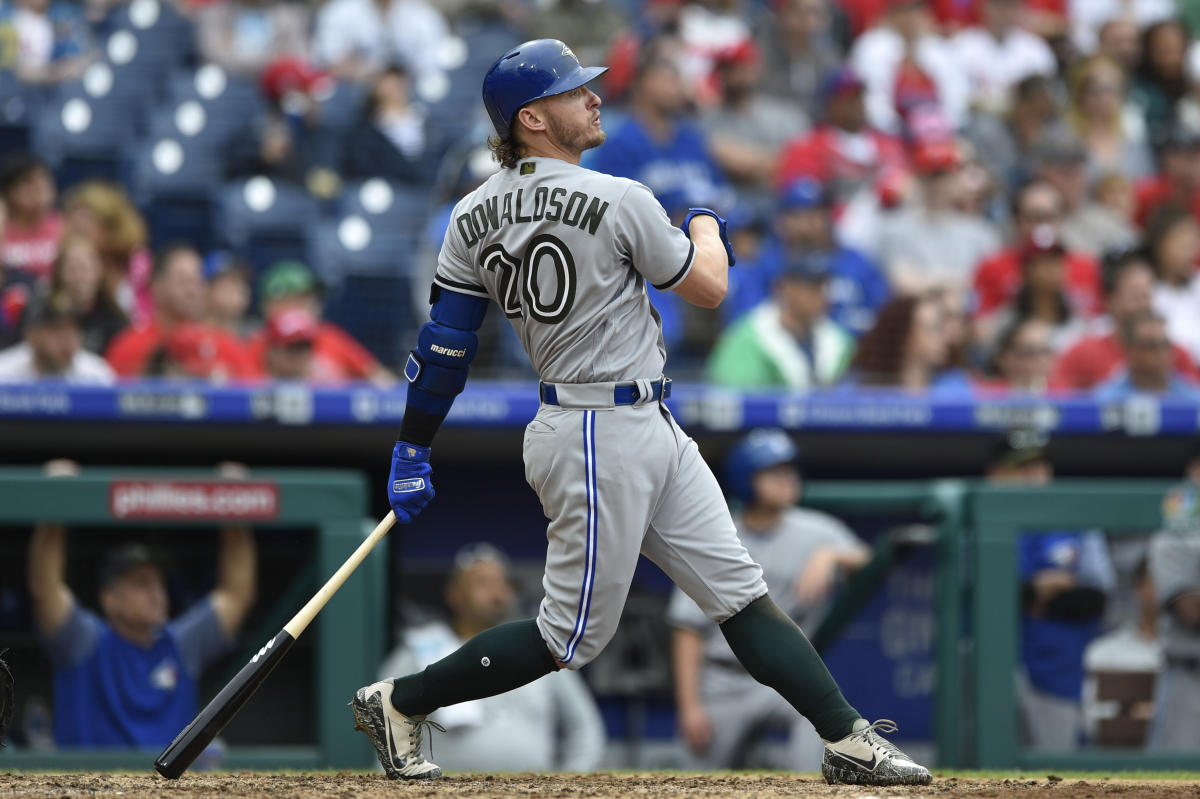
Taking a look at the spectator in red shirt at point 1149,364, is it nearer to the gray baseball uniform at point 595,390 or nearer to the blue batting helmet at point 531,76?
the gray baseball uniform at point 595,390

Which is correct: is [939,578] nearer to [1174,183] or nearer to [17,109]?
[1174,183]

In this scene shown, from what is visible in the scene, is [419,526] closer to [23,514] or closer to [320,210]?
[23,514]

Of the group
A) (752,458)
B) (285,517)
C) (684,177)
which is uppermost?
(684,177)

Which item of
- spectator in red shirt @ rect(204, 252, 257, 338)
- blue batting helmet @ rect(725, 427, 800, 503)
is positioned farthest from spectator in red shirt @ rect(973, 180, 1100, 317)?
spectator in red shirt @ rect(204, 252, 257, 338)

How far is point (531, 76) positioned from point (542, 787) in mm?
1576

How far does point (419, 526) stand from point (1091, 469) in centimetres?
259

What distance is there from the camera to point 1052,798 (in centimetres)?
328

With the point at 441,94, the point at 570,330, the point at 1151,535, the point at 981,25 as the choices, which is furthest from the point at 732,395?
the point at 981,25

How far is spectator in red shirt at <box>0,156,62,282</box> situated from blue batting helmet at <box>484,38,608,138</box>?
14.4 ft

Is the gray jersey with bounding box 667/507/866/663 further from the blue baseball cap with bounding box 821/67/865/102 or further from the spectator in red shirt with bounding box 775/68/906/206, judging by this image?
the blue baseball cap with bounding box 821/67/865/102

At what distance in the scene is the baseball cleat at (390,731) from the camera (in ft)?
11.7

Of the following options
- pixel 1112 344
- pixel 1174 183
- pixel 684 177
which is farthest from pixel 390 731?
pixel 1174 183

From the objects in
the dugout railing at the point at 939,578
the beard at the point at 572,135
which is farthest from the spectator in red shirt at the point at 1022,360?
the beard at the point at 572,135

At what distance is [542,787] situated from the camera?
3.49 meters
